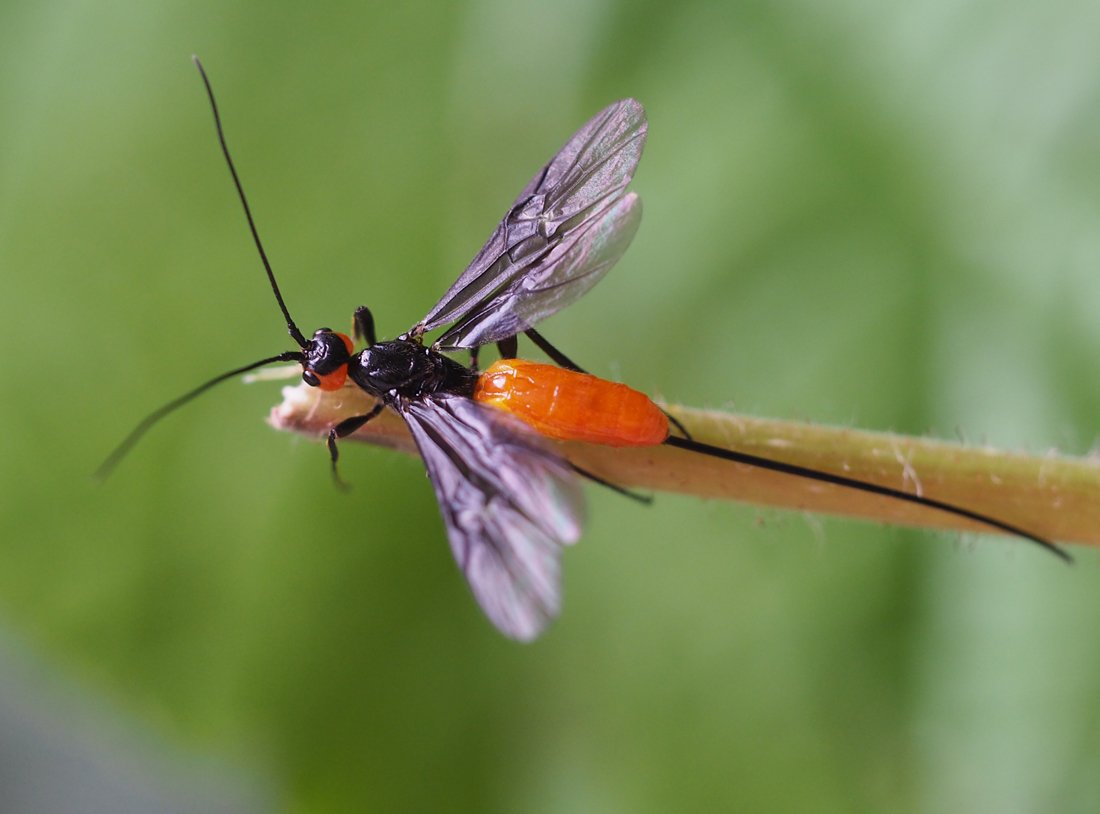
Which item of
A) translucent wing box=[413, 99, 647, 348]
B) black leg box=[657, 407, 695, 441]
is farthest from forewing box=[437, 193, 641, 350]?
black leg box=[657, 407, 695, 441]

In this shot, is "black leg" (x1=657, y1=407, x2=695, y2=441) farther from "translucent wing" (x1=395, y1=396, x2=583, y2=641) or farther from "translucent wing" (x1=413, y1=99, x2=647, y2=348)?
"translucent wing" (x1=413, y1=99, x2=647, y2=348)

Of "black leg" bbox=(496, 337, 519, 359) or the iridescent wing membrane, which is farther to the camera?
"black leg" bbox=(496, 337, 519, 359)

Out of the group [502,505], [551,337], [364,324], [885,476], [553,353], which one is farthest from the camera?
[551,337]

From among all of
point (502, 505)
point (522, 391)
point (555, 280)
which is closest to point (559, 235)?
point (555, 280)

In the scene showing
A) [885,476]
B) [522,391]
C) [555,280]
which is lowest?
[885,476]

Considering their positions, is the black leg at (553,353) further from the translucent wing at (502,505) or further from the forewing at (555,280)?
the translucent wing at (502,505)

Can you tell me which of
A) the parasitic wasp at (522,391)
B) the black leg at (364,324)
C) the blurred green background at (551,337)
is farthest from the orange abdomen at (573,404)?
the blurred green background at (551,337)

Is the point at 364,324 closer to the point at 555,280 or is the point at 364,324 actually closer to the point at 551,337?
the point at 555,280
